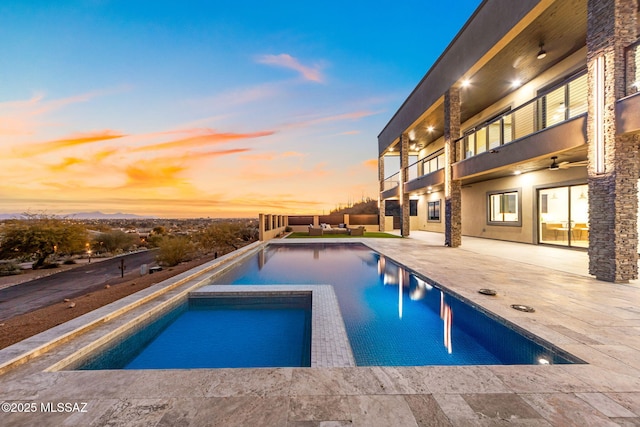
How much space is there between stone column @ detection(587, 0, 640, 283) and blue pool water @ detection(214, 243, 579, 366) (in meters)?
3.68

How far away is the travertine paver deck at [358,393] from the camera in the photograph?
1.83 metres

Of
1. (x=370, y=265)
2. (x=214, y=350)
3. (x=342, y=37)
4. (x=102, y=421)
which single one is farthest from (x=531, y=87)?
(x=102, y=421)

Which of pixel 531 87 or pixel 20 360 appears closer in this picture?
pixel 20 360

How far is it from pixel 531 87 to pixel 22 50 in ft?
77.8

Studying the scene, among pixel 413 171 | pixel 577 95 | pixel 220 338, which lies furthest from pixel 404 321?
pixel 413 171

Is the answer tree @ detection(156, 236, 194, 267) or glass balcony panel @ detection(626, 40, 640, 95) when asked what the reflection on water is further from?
tree @ detection(156, 236, 194, 267)

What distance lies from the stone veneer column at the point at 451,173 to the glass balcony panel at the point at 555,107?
3.09 m

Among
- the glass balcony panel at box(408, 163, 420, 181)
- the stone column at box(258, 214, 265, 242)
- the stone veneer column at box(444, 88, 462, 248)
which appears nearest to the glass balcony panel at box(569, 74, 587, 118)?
the stone veneer column at box(444, 88, 462, 248)

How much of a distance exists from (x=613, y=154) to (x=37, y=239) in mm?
29240

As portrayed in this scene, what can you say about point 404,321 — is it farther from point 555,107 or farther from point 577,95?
point 577,95

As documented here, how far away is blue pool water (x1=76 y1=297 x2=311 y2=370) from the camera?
10.5 feet

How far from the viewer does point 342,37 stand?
699 inches

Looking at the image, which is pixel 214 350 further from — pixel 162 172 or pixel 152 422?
pixel 162 172

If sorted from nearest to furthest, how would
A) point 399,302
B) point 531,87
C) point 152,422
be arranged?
point 152,422 → point 399,302 → point 531,87
